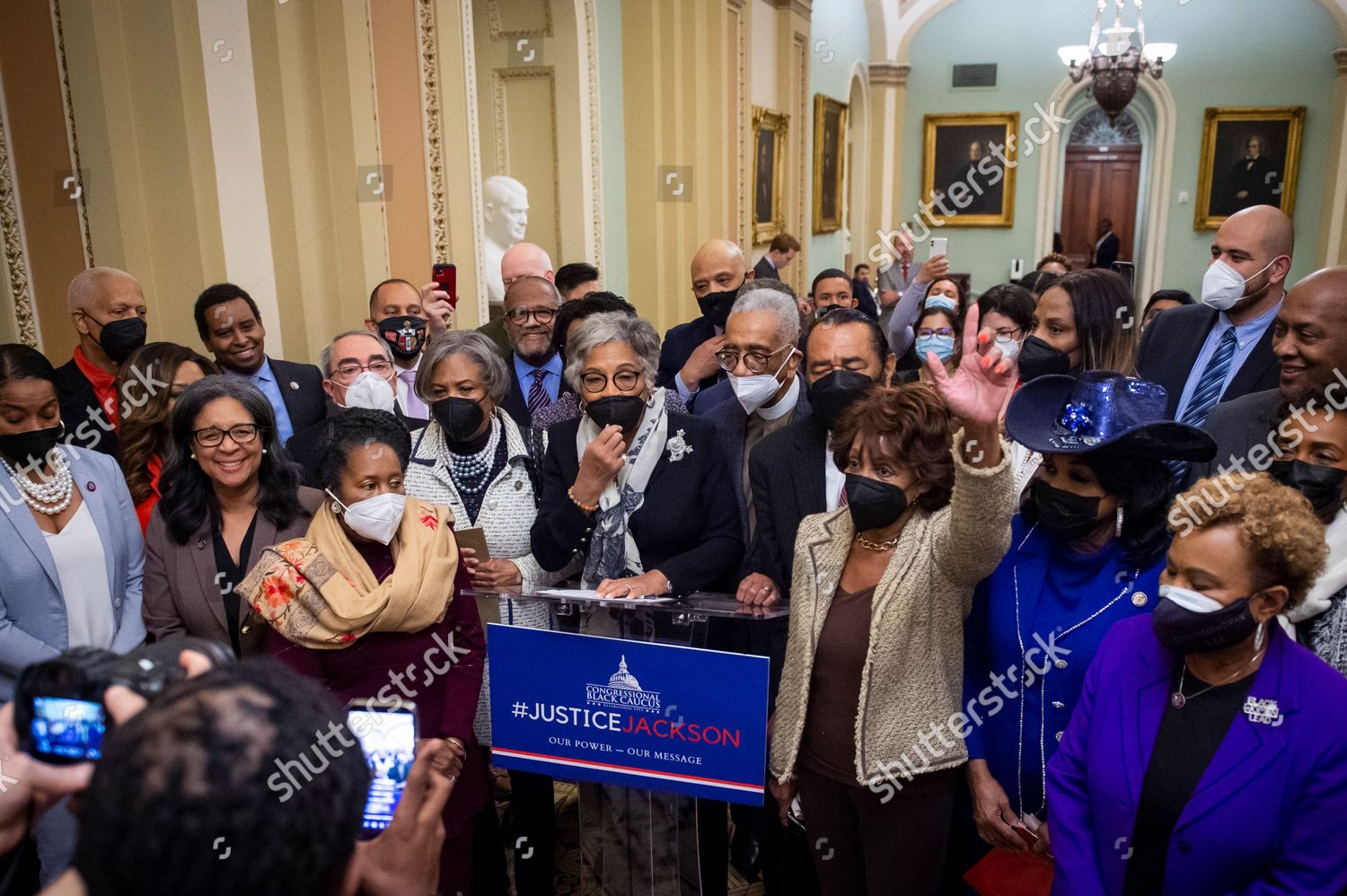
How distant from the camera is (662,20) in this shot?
8383 mm

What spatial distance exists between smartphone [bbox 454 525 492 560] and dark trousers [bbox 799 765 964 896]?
113 cm

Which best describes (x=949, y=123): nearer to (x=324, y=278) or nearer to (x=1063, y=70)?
(x=1063, y=70)

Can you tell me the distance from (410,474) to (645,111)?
6233mm

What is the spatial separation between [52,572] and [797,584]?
6.79ft

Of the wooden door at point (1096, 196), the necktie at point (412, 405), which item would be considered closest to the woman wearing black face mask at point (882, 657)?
the necktie at point (412, 405)

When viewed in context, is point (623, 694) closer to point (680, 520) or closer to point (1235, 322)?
point (680, 520)

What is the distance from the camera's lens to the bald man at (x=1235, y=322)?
3535mm

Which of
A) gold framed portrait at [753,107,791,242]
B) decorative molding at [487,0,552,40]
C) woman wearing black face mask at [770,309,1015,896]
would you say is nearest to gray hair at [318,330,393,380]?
woman wearing black face mask at [770,309,1015,896]

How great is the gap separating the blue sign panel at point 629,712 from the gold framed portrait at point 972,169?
48.0 ft

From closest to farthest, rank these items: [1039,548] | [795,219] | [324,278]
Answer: [1039,548]
[324,278]
[795,219]

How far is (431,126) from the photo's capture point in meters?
5.38

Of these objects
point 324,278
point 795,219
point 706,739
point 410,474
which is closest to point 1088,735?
point 706,739

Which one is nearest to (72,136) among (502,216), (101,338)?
(101,338)

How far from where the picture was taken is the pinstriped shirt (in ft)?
11.7
